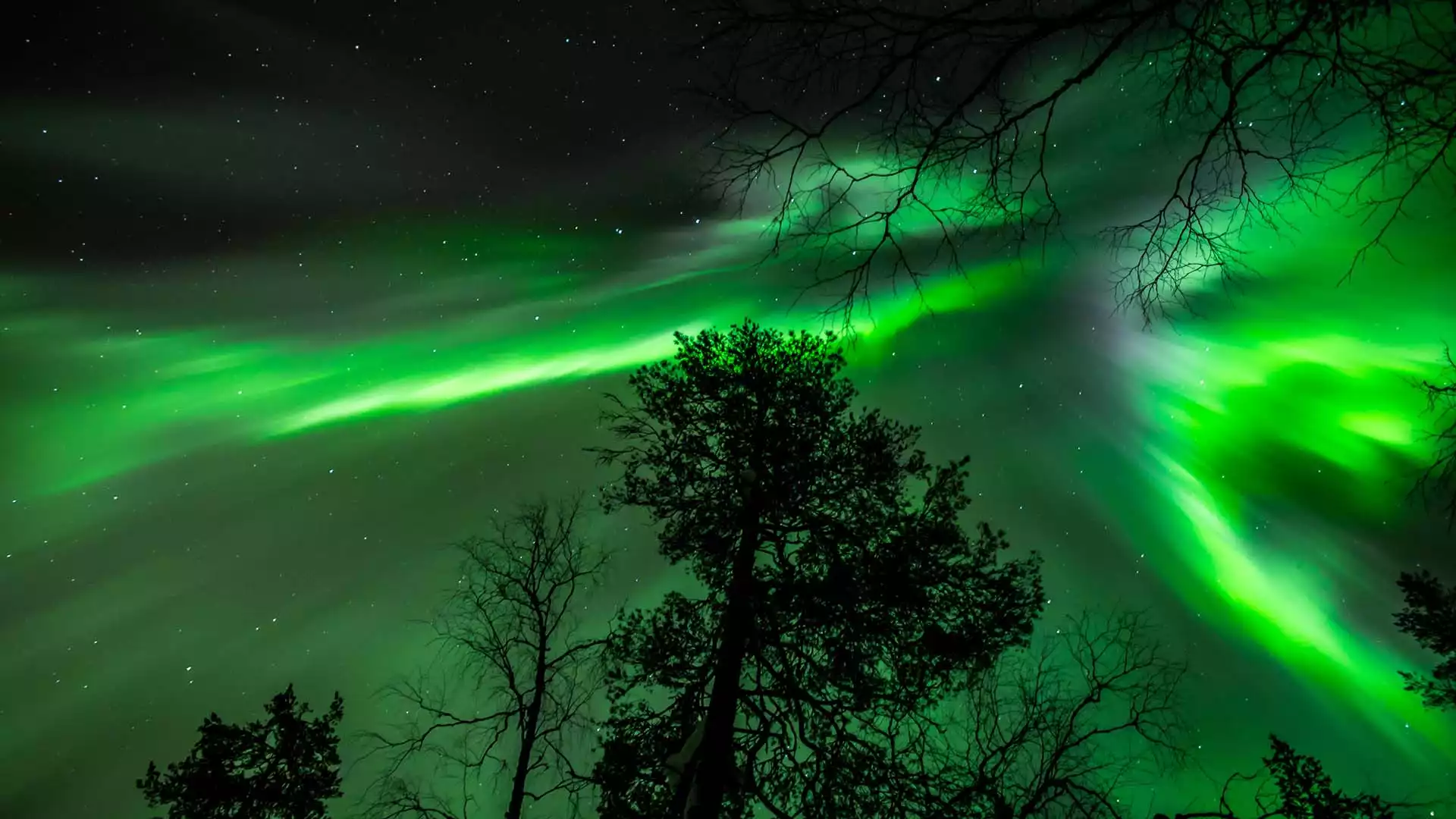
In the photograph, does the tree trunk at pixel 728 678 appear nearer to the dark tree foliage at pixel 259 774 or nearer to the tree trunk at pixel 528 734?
the tree trunk at pixel 528 734

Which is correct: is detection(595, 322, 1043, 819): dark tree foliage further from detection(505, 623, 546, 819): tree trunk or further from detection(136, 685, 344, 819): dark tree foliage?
detection(136, 685, 344, 819): dark tree foliage

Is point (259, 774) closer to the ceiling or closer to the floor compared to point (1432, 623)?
closer to the floor

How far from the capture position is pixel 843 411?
8.36 m

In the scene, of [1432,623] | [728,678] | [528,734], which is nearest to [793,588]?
[728,678]

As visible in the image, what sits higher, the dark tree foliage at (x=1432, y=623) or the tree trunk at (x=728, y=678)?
the dark tree foliage at (x=1432, y=623)

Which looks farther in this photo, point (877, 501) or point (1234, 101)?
point (877, 501)

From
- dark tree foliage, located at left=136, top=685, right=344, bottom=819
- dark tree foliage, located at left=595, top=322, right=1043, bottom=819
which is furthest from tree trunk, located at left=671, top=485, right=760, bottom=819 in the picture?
dark tree foliage, located at left=136, top=685, right=344, bottom=819

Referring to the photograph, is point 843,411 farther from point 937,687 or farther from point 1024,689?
point 1024,689

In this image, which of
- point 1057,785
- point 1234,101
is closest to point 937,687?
point 1057,785

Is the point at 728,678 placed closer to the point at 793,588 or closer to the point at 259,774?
the point at 793,588

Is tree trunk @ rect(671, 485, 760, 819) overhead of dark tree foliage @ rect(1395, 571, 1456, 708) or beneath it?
beneath

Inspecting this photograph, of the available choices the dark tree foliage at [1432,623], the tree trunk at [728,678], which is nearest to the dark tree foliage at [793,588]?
the tree trunk at [728,678]

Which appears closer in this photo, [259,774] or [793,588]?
[793,588]

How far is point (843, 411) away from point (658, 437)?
262cm
